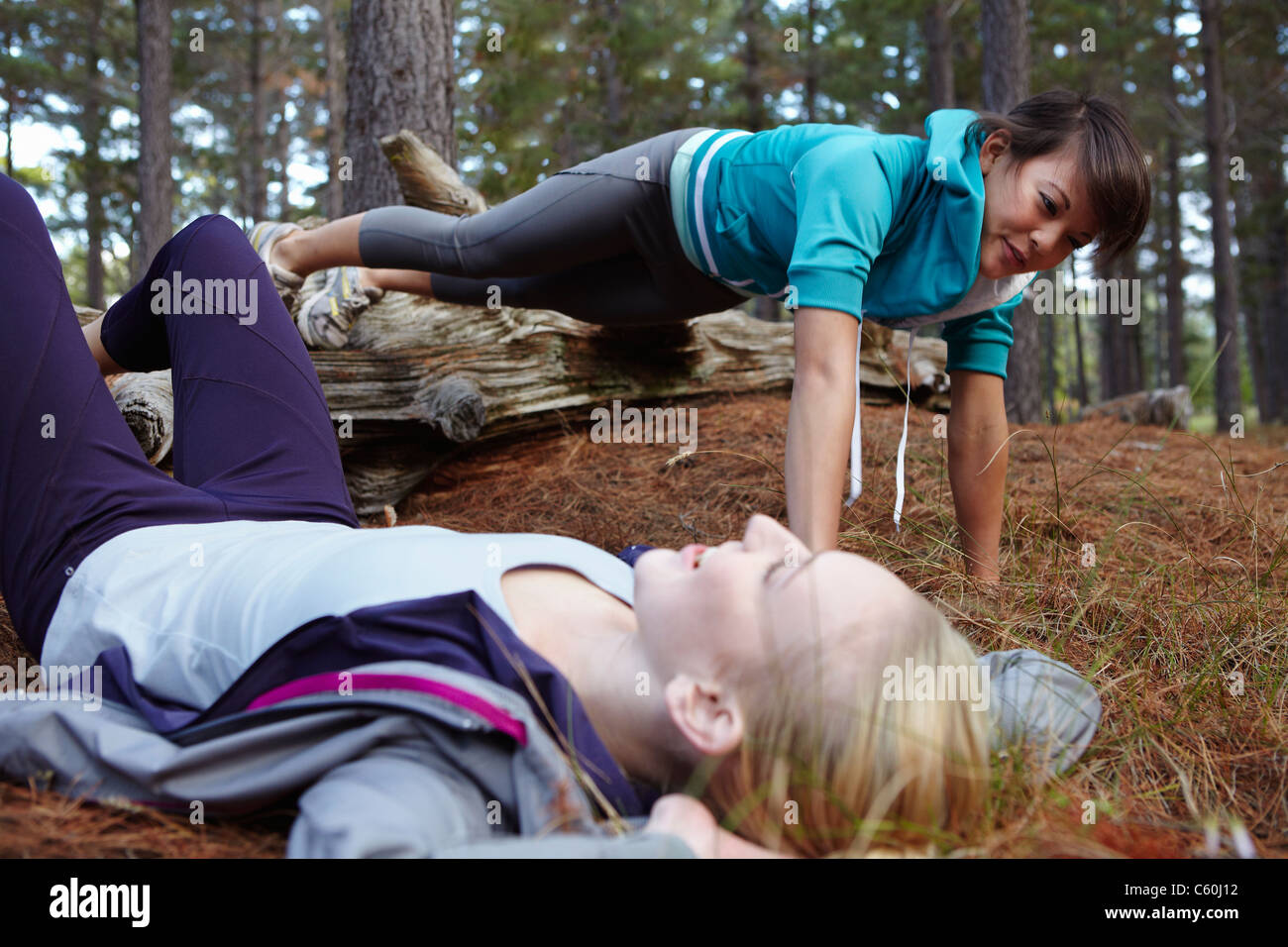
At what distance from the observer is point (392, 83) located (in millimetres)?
4934

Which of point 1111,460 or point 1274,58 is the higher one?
point 1274,58

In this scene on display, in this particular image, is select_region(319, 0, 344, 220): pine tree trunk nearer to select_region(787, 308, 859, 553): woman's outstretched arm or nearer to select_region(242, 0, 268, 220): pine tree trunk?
select_region(242, 0, 268, 220): pine tree trunk

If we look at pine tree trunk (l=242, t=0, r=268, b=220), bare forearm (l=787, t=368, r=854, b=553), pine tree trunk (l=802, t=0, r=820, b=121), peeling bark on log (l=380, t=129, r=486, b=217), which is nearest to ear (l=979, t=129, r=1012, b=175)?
bare forearm (l=787, t=368, r=854, b=553)

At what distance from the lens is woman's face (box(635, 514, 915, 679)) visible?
50.6 inches

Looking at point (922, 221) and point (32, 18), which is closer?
point (922, 221)

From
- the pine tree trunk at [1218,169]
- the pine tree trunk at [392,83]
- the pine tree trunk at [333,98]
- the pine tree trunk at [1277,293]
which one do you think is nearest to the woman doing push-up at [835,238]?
the pine tree trunk at [392,83]

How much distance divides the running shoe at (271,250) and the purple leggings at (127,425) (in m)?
1.03

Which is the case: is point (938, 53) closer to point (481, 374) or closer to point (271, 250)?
point (481, 374)

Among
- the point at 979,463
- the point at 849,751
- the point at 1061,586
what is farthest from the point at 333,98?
the point at 849,751

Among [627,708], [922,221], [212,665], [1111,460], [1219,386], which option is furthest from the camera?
[1219,386]
